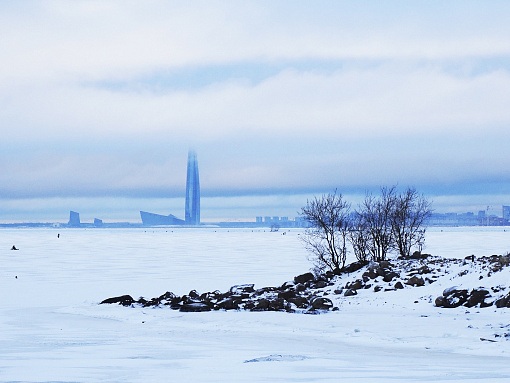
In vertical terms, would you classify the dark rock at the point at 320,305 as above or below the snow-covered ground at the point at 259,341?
above

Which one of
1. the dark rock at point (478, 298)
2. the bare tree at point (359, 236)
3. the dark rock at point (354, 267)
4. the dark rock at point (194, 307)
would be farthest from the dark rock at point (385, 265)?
the dark rock at point (194, 307)

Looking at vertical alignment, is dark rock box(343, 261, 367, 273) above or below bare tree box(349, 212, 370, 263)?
below

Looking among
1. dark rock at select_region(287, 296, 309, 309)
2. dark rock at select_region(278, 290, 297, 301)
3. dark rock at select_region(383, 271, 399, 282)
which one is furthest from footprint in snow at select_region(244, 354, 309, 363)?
dark rock at select_region(383, 271, 399, 282)

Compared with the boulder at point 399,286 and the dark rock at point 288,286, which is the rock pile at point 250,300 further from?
the boulder at point 399,286

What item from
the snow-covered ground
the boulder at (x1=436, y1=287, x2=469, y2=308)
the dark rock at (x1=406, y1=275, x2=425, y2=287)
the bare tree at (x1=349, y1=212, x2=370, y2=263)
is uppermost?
the bare tree at (x1=349, y1=212, x2=370, y2=263)

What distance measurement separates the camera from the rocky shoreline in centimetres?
2578

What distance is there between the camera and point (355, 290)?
31359mm

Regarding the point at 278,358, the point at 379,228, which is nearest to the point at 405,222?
the point at 379,228

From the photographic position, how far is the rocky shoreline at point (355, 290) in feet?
84.6

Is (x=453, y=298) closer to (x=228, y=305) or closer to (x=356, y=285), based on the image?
(x=356, y=285)

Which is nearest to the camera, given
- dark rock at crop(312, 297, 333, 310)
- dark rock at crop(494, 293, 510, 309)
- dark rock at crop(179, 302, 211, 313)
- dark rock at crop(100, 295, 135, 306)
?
dark rock at crop(494, 293, 510, 309)

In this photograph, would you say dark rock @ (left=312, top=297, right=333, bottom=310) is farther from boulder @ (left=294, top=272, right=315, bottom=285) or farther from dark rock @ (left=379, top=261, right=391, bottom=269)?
boulder @ (left=294, top=272, right=315, bottom=285)

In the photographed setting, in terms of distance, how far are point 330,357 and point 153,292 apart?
2153 centimetres

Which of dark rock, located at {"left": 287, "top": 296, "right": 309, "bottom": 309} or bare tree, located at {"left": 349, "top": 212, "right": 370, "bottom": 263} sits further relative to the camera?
bare tree, located at {"left": 349, "top": 212, "right": 370, "bottom": 263}
